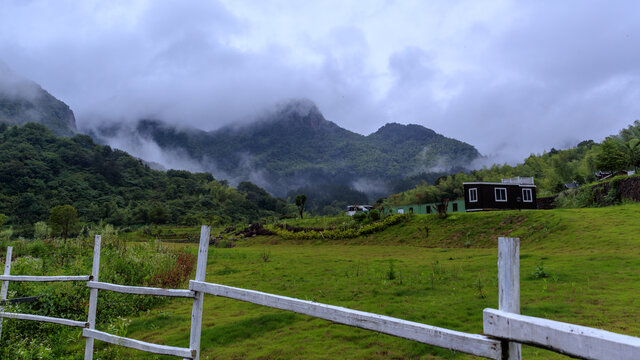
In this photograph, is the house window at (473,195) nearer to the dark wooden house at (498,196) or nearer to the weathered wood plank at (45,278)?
the dark wooden house at (498,196)

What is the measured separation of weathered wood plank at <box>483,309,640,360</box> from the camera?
1.41 meters

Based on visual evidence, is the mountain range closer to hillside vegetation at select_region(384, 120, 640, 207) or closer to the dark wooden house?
hillside vegetation at select_region(384, 120, 640, 207)

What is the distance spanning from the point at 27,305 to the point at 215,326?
3392 millimetres

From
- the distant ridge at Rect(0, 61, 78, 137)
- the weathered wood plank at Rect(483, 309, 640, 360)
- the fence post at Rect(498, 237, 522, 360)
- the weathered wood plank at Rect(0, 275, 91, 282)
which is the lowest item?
the weathered wood plank at Rect(0, 275, 91, 282)

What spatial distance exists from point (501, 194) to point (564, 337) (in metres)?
33.0

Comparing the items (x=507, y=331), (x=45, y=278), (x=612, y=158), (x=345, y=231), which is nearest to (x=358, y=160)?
(x=612, y=158)

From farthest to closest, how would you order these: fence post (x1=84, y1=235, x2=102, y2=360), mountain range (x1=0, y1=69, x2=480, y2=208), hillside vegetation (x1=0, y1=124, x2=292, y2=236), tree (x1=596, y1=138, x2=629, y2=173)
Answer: mountain range (x1=0, y1=69, x2=480, y2=208), hillside vegetation (x1=0, y1=124, x2=292, y2=236), tree (x1=596, y1=138, x2=629, y2=173), fence post (x1=84, y1=235, x2=102, y2=360)

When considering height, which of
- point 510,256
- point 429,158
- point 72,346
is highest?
point 429,158

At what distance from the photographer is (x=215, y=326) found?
23.2 feet

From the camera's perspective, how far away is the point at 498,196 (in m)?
31.1

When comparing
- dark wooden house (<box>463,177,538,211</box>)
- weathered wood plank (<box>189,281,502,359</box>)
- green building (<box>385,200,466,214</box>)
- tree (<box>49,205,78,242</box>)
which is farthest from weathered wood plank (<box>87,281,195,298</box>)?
tree (<box>49,205,78,242</box>)

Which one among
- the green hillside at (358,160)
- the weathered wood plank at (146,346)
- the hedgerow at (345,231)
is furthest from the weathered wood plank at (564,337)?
the green hillside at (358,160)

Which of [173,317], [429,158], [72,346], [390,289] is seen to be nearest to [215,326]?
[173,317]

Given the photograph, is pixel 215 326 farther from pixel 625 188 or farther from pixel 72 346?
pixel 625 188
